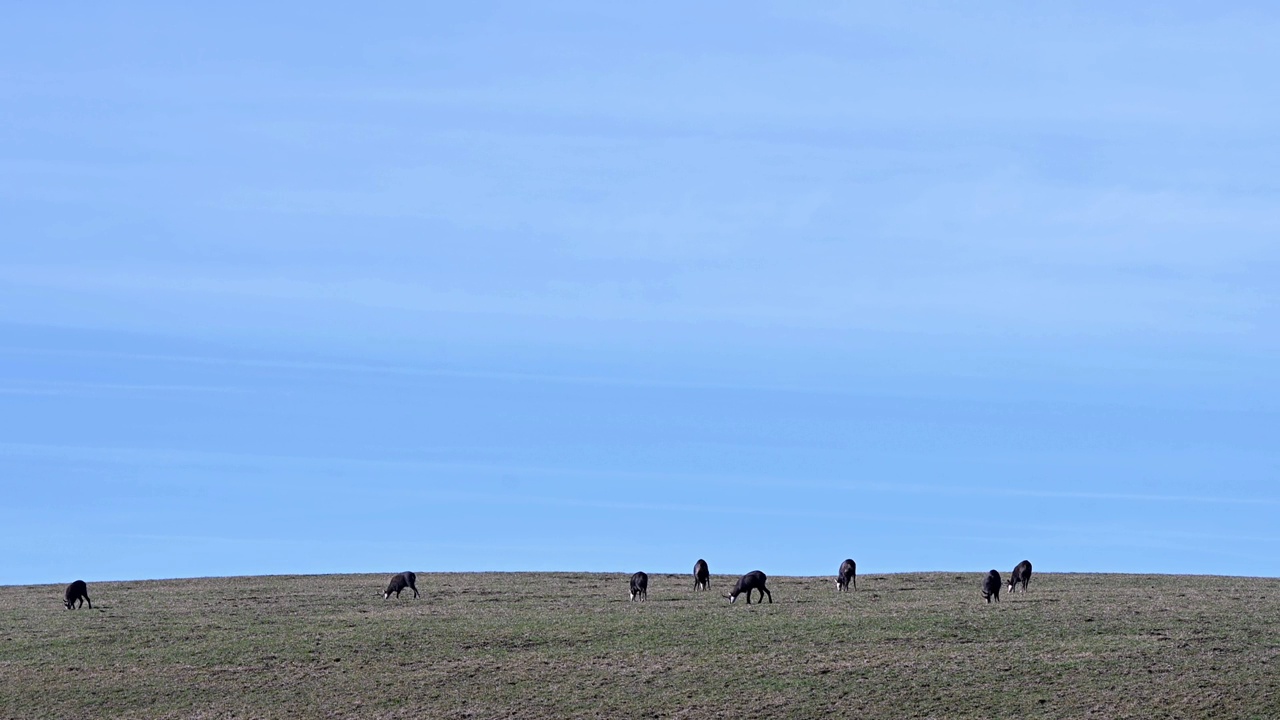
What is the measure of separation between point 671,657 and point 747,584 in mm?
9332

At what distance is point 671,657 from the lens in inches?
1486

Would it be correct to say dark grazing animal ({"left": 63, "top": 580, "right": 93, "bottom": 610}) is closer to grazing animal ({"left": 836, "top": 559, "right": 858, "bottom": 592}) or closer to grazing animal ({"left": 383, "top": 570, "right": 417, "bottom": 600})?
grazing animal ({"left": 383, "top": 570, "right": 417, "bottom": 600})

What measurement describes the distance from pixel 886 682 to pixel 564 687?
25.6 feet

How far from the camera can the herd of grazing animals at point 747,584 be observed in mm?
45844

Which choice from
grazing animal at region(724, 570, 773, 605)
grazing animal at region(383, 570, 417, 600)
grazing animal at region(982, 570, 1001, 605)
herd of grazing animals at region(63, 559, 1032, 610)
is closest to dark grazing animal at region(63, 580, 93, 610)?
herd of grazing animals at region(63, 559, 1032, 610)

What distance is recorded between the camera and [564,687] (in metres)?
35.7

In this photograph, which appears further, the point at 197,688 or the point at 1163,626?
the point at 1163,626

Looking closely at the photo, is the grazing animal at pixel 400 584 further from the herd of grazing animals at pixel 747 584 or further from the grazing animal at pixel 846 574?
the grazing animal at pixel 846 574

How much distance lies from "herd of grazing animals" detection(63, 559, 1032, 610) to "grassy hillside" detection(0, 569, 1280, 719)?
68 centimetres

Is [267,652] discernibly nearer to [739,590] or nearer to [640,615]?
[640,615]

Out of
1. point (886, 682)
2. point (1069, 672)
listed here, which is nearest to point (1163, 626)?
point (1069, 672)

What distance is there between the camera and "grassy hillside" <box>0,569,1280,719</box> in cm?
3353

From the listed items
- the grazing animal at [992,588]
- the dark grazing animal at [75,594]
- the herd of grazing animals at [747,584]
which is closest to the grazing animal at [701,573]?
the herd of grazing animals at [747,584]

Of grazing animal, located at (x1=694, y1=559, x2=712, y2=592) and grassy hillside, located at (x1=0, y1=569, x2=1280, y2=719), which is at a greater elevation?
grazing animal, located at (x1=694, y1=559, x2=712, y2=592)
